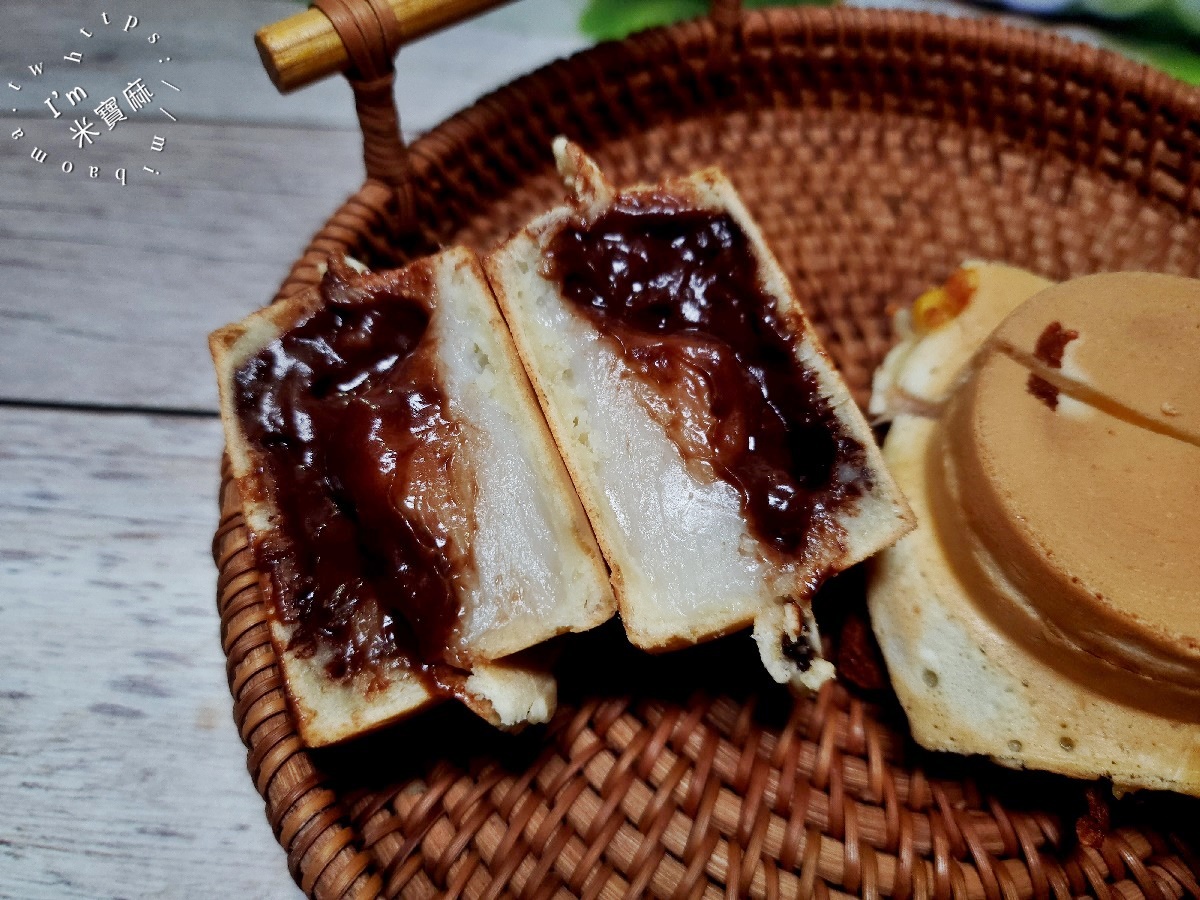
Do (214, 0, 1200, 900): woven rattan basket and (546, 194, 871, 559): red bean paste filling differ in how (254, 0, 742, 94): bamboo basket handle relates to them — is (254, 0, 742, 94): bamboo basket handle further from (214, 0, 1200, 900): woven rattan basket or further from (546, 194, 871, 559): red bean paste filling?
(546, 194, 871, 559): red bean paste filling

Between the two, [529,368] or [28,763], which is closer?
[529,368]

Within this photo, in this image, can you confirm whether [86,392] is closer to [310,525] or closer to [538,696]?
[310,525]

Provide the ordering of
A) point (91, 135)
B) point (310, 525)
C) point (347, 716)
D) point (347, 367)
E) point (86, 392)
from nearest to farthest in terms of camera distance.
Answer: point (347, 716)
point (310, 525)
point (347, 367)
point (86, 392)
point (91, 135)

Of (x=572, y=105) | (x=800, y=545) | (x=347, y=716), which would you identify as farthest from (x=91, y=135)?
(x=800, y=545)

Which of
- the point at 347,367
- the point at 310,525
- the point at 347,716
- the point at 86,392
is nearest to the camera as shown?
the point at 347,716

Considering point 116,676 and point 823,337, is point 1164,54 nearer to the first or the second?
point 823,337

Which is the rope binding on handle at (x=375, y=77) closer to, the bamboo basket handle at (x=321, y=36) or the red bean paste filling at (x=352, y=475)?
the bamboo basket handle at (x=321, y=36)
